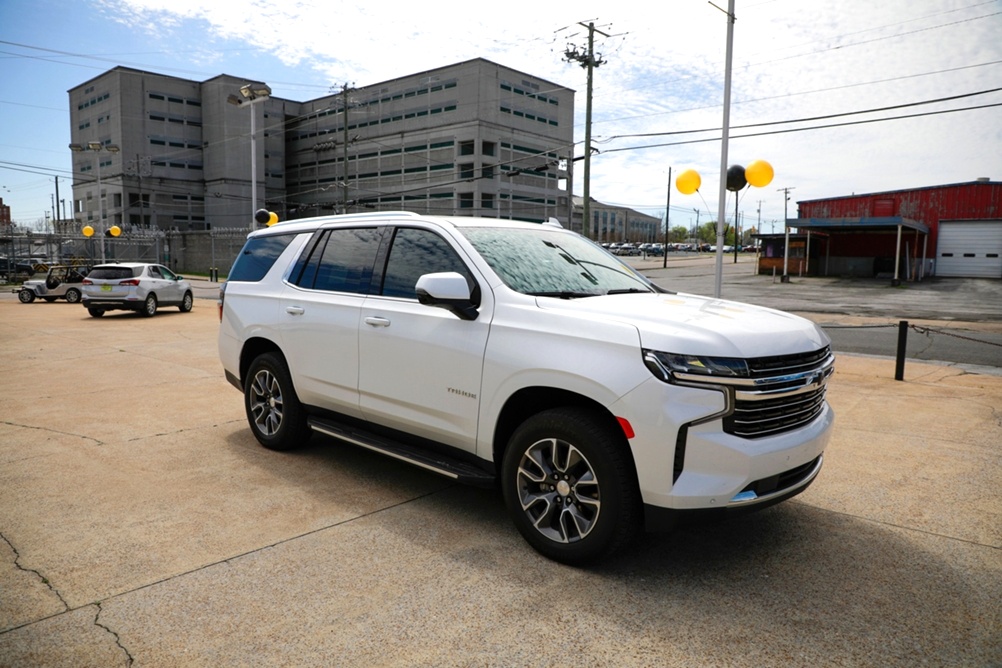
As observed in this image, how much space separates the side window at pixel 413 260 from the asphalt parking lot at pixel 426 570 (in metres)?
1.45

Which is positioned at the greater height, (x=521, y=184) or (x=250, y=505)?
(x=521, y=184)

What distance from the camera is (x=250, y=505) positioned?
14.7 ft

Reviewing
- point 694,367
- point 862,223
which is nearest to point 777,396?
point 694,367

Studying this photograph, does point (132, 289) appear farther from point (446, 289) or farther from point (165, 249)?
point (165, 249)

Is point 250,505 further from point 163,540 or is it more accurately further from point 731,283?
point 731,283

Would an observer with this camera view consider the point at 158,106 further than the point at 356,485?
Yes

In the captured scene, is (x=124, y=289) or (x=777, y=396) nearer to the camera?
(x=777, y=396)

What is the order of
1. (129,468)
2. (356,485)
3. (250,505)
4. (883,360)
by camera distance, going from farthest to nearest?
(883,360)
(129,468)
(356,485)
(250,505)

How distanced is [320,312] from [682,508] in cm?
303

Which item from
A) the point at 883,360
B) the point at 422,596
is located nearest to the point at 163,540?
the point at 422,596

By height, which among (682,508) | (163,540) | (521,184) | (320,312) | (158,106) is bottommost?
(163,540)

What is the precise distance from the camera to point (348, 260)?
5078 mm

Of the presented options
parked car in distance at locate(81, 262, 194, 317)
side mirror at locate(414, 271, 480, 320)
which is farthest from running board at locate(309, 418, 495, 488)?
parked car in distance at locate(81, 262, 194, 317)

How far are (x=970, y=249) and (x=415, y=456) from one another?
5278 cm
